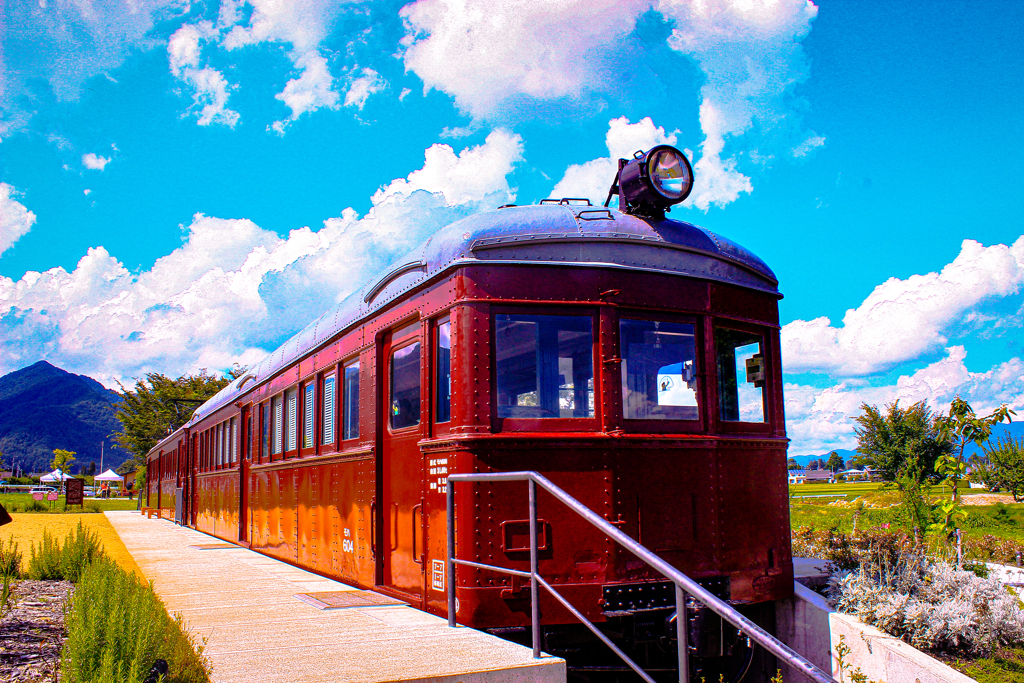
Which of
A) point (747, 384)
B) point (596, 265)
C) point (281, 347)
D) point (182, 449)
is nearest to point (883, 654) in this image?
point (747, 384)

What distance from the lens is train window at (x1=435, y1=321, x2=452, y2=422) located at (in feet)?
18.0

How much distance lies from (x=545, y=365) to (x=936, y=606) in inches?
145

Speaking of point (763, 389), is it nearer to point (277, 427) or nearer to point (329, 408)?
point (329, 408)

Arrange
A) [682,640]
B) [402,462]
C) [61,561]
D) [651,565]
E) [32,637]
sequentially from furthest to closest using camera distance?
1. [61,561]
2. [402,462]
3. [32,637]
4. [651,565]
5. [682,640]

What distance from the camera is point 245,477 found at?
39.9ft

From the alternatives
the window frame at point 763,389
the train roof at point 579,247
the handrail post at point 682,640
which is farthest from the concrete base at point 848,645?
the handrail post at point 682,640

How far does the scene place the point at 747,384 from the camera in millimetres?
6215

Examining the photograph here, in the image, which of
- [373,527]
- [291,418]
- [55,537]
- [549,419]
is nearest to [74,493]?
[55,537]

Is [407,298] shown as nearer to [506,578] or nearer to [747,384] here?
[506,578]

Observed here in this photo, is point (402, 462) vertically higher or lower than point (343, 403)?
lower

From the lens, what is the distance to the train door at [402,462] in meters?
5.81

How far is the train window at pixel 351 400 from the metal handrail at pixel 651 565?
2.40 m

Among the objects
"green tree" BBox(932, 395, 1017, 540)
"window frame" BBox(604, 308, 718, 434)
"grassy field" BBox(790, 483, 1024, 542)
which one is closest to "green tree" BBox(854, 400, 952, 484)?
"grassy field" BBox(790, 483, 1024, 542)

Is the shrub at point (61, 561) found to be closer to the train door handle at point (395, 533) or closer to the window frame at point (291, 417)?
the window frame at point (291, 417)
